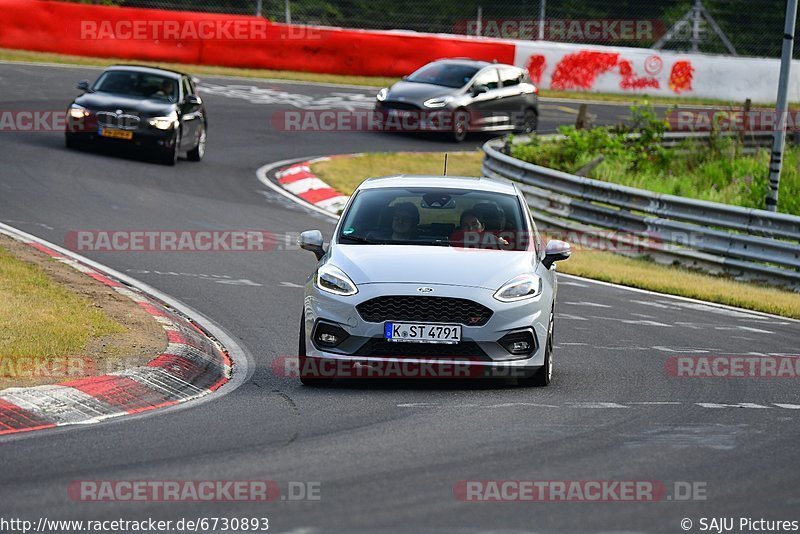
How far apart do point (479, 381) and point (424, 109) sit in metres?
19.4

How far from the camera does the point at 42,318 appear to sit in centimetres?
1062

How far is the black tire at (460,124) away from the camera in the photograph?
2945 centimetres

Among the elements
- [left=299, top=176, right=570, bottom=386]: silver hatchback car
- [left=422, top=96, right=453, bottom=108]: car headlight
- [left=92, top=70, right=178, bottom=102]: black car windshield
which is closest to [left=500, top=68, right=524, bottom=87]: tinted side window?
[left=422, top=96, right=453, bottom=108]: car headlight

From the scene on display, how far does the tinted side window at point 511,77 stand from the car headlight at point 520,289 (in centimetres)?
2176

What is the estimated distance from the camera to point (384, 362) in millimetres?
9164

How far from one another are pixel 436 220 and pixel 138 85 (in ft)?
44.9

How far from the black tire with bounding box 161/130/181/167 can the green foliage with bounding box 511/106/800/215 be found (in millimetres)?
6176

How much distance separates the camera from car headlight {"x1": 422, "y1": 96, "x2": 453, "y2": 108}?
2883cm

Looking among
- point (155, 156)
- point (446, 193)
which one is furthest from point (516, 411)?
point (155, 156)

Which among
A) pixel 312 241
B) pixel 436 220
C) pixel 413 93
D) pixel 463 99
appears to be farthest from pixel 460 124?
pixel 312 241

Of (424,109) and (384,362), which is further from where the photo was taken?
(424,109)

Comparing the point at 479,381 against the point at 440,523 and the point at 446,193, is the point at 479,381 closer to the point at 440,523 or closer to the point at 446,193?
the point at 446,193

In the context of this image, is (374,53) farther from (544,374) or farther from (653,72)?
(544,374)

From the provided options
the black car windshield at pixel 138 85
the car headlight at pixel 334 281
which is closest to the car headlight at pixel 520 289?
the car headlight at pixel 334 281
